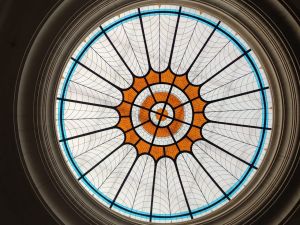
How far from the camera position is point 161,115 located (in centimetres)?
891

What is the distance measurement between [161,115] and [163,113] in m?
0.08

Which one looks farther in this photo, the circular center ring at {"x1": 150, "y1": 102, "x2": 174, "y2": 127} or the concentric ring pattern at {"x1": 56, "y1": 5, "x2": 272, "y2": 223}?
the circular center ring at {"x1": 150, "y1": 102, "x2": 174, "y2": 127}

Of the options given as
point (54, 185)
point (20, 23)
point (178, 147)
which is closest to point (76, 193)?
point (54, 185)

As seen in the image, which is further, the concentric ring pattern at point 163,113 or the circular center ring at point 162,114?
the circular center ring at point 162,114

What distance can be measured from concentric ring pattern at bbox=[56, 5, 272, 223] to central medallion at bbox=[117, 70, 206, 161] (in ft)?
0.09

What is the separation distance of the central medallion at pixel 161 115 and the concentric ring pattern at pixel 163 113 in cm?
3

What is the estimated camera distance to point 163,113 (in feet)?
29.2

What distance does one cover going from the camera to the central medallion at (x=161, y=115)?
8.82 metres

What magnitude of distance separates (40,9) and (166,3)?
3071mm

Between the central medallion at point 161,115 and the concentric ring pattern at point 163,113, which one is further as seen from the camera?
the central medallion at point 161,115

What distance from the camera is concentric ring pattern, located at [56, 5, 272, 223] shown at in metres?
8.42

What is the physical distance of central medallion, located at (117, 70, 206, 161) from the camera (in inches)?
347

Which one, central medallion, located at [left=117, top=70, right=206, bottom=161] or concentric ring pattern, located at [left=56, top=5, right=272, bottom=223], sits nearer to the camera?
concentric ring pattern, located at [left=56, top=5, right=272, bottom=223]

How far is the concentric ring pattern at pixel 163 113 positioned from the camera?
8422mm
